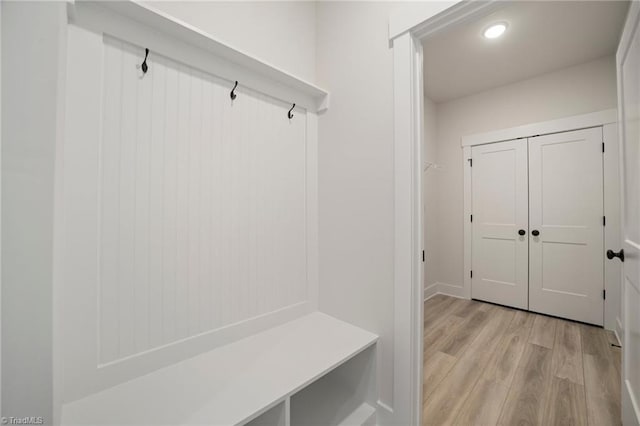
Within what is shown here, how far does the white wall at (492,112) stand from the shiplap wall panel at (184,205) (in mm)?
2820

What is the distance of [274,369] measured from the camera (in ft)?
3.47

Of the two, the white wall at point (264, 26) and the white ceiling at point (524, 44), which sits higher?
the white ceiling at point (524, 44)

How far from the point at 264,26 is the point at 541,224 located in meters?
3.34

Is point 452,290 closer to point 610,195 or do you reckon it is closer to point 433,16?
point 610,195

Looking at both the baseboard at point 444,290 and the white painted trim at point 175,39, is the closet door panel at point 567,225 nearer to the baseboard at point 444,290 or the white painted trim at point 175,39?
the baseboard at point 444,290

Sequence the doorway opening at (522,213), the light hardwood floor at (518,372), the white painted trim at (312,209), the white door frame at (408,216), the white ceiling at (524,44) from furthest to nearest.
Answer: the white ceiling at (524,44) < the doorway opening at (522,213) < the white painted trim at (312,209) < the light hardwood floor at (518,372) < the white door frame at (408,216)

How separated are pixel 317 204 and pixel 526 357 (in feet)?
6.81

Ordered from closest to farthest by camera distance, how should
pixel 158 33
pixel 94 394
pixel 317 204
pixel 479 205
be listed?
pixel 94 394
pixel 158 33
pixel 317 204
pixel 479 205

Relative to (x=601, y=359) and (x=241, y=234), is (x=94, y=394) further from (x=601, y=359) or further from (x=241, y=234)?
(x=601, y=359)

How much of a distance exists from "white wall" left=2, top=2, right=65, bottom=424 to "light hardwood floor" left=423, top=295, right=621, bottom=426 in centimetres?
173

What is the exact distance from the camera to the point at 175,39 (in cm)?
106

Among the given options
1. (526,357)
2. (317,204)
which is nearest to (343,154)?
(317,204)

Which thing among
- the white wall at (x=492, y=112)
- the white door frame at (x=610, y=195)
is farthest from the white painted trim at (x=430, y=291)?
the white door frame at (x=610, y=195)

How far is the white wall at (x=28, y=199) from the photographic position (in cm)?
47
